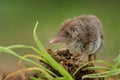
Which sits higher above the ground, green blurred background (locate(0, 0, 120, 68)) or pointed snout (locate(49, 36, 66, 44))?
green blurred background (locate(0, 0, 120, 68))

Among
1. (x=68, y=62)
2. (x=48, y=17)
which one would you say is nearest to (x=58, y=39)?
(x=68, y=62)

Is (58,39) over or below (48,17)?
below

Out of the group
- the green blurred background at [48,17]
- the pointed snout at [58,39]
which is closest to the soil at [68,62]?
the pointed snout at [58,39]

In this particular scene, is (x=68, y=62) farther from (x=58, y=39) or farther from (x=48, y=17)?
(x=48, y=17)

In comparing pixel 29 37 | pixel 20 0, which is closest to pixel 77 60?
pixel 29 37

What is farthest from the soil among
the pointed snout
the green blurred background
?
the green blurred background

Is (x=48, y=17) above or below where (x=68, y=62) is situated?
above

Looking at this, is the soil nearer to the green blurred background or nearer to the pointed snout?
the pointed snout

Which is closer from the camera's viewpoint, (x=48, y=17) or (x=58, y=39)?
(x=58, y=39)

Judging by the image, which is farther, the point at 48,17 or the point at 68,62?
the point at 48,17

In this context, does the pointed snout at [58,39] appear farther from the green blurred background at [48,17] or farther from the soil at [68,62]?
the green blurred background at [48,17]
